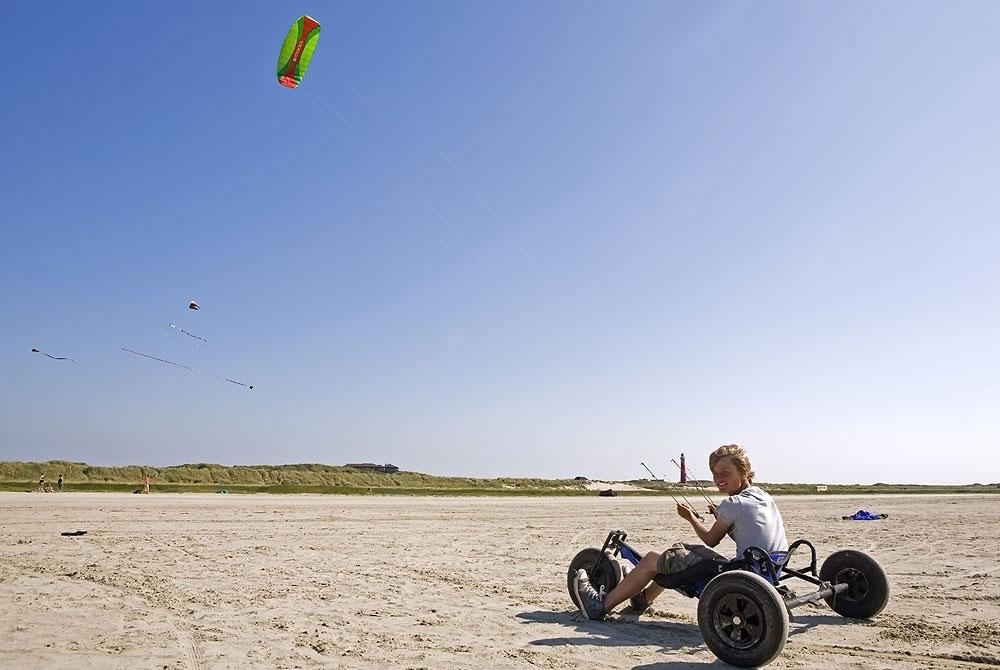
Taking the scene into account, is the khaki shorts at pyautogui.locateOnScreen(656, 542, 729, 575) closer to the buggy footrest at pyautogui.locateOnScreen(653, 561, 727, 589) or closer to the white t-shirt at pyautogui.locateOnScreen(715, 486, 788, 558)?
the buggy footrest at pyautogui.locateOnScreen(653, 561, 727, 589)

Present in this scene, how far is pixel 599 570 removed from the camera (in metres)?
7.25

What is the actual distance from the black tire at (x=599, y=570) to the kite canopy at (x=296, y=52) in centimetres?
1113

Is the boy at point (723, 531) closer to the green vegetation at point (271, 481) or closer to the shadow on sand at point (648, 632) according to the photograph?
the shadow on sand at point (648, 632)

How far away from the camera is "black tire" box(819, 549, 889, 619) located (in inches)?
269

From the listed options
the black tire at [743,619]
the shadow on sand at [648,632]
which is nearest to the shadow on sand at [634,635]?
the shadow on sand at [648,632]

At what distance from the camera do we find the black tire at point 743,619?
512 cm

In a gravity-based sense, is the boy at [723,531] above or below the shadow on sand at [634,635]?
above

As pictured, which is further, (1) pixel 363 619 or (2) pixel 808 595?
(1) pixel 363 619

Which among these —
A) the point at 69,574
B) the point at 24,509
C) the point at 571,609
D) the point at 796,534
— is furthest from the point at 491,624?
the point at 24,509

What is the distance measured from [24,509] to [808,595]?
23286 mm

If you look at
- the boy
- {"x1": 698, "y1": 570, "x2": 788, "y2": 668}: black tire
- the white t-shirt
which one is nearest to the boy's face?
the boy

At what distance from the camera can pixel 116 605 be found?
23.5ft

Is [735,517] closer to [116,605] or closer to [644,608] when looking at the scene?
[644,608]

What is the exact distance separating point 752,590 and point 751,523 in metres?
0.81
